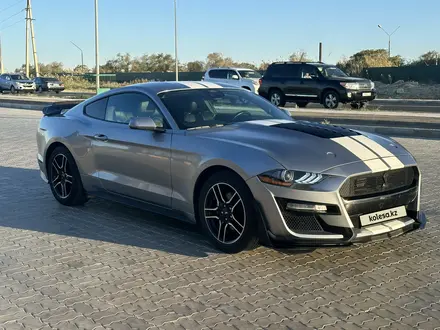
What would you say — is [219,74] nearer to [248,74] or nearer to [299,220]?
[248,74]

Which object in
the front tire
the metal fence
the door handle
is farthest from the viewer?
the metal fence

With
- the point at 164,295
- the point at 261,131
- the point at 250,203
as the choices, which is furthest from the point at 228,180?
the point at 164,295

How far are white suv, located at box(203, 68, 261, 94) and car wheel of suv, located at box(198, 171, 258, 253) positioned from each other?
76.2 feet

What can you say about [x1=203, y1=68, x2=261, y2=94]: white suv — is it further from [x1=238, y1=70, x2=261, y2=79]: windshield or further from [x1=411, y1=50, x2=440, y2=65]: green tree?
[x1=411, y1=50, x2=440, y2=65]: green tree

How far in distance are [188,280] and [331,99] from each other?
2053cm

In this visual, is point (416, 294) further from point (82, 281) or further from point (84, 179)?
point (84, 179)

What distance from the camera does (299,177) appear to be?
14.4 feet

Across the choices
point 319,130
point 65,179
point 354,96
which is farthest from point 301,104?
point 319,130

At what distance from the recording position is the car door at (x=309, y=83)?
24.0 meters

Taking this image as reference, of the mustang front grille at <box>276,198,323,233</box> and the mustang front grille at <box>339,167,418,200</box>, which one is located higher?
the mustang front grille at <box>339,167,418,200</box>

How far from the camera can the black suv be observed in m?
23.6

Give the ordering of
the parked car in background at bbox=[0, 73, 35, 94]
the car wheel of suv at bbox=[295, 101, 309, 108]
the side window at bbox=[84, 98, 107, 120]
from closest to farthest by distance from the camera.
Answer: the side window at bbox=[84, 98, 107, 120], the car wheel of suv at bbox=[295, 101, 309, 108], the parked car in background at bbox=[0, 73, 35, 94]

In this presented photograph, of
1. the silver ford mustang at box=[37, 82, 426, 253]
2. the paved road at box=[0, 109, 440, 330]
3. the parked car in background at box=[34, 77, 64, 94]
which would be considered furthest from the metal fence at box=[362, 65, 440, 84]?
the silver ford mustang at box=[37, 82, 426, 253]

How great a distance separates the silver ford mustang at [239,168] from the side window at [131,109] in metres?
0.01
